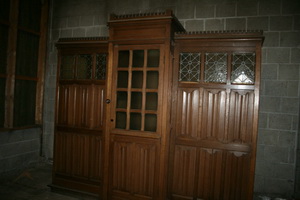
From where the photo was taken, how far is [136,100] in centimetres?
257

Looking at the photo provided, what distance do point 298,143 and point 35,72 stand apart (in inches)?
166

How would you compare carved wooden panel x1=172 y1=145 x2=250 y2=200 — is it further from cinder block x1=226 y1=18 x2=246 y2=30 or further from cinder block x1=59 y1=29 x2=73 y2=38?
cinder block x1=59 y1=29 x2=73 y2=38

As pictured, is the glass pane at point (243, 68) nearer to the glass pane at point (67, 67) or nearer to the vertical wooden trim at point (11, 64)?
the glass pane at point (67, 67)

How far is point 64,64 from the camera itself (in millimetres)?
3131

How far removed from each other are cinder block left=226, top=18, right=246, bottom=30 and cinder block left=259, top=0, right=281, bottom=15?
0.25m

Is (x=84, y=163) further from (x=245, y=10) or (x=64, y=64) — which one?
(x=245, y=10)

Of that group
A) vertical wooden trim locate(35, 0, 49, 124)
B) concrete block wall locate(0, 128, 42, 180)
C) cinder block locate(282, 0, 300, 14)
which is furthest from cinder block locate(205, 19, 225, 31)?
concrete block wall locate(0, 128, 42, 180)

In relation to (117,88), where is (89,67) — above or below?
above

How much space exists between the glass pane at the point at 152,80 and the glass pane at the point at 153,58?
0.09m

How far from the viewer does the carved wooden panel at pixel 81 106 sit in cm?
296

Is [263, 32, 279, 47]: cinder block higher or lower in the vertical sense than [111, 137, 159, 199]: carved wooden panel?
higher

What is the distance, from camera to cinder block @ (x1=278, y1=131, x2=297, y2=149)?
287 cm

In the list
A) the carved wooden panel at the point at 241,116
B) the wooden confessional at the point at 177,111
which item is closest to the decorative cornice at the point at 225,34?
the wooden confessional at the point at 177,111

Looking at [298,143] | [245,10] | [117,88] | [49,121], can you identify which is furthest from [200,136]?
[49,121]
